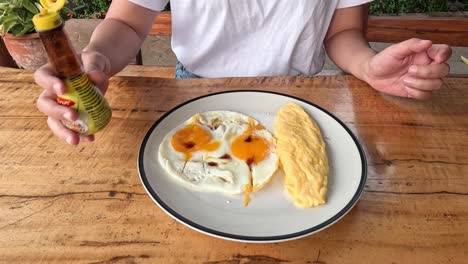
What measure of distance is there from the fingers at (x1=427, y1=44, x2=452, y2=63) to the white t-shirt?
0.45m

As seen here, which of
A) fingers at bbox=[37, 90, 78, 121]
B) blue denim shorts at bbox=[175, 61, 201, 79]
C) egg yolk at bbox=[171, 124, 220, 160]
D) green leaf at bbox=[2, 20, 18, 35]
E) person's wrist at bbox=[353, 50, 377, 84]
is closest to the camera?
fingers at bbox=[37, 90, 78, 121]

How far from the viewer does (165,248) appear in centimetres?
77

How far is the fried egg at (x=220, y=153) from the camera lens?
888 millimetres

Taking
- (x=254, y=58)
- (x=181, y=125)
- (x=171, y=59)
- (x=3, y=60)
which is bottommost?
(x=171, y=59)

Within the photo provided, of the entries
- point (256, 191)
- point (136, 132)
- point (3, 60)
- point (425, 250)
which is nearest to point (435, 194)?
point (425, 250)

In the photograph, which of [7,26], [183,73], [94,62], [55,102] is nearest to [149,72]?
[183,73]

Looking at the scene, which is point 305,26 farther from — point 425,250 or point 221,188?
point 425,250

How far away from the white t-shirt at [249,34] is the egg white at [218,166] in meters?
0.50

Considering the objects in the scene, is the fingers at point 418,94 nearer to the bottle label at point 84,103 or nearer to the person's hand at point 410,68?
the person's hand at point 410,68

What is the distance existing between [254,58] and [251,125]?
18.8 inches

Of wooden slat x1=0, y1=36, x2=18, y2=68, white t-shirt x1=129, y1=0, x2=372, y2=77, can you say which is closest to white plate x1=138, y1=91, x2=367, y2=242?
white t-shirt x1=129, y1=0, x2=372, y2=77

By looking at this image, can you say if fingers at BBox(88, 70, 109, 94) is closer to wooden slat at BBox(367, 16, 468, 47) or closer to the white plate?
the white plate

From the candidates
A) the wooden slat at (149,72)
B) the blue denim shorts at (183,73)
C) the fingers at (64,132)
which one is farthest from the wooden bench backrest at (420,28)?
the fingers at (64,132)

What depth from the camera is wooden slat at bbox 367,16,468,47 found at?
1.86 metres
